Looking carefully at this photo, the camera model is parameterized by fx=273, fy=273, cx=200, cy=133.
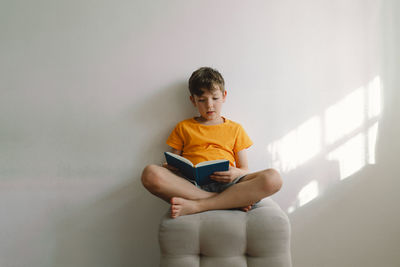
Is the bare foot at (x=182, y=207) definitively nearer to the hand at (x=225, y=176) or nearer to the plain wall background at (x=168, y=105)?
the hand at (x=225, y=176)

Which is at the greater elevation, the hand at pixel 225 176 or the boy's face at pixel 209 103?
the boy's face at pixel 209 103

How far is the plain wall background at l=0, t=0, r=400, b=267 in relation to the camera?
5.12 feet

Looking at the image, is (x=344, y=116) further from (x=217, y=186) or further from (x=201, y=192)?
(x=201, y=192)

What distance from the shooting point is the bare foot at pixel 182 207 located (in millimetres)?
1083

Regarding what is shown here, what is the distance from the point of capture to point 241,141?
4.93ft

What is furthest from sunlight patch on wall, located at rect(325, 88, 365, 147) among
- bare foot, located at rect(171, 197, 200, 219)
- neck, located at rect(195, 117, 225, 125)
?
bare foot, located at rect(171, 197, 200, 219)

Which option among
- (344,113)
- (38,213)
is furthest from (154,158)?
(344,113)

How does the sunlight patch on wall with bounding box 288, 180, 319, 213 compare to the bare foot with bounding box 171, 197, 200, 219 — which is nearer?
the bare foot with bounding box 171, 197, 200, 219

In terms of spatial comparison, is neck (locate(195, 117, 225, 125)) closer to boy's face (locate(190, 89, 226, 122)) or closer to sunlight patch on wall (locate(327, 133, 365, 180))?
boy's face (locate(190, 89, 226, 122))

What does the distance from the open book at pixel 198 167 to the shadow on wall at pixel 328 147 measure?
0.51m

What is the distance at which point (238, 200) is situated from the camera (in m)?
1.15

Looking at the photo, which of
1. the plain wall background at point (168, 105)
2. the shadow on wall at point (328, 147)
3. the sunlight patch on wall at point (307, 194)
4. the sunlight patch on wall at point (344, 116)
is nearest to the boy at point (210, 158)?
the plain wall background at point (168, 105)

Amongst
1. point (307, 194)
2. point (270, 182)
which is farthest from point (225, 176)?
point (307, 194)

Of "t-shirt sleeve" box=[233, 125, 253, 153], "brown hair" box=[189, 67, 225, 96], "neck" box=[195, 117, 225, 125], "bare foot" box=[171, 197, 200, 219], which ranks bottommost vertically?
"bare foot" box=[171, 197, 200, 219]
